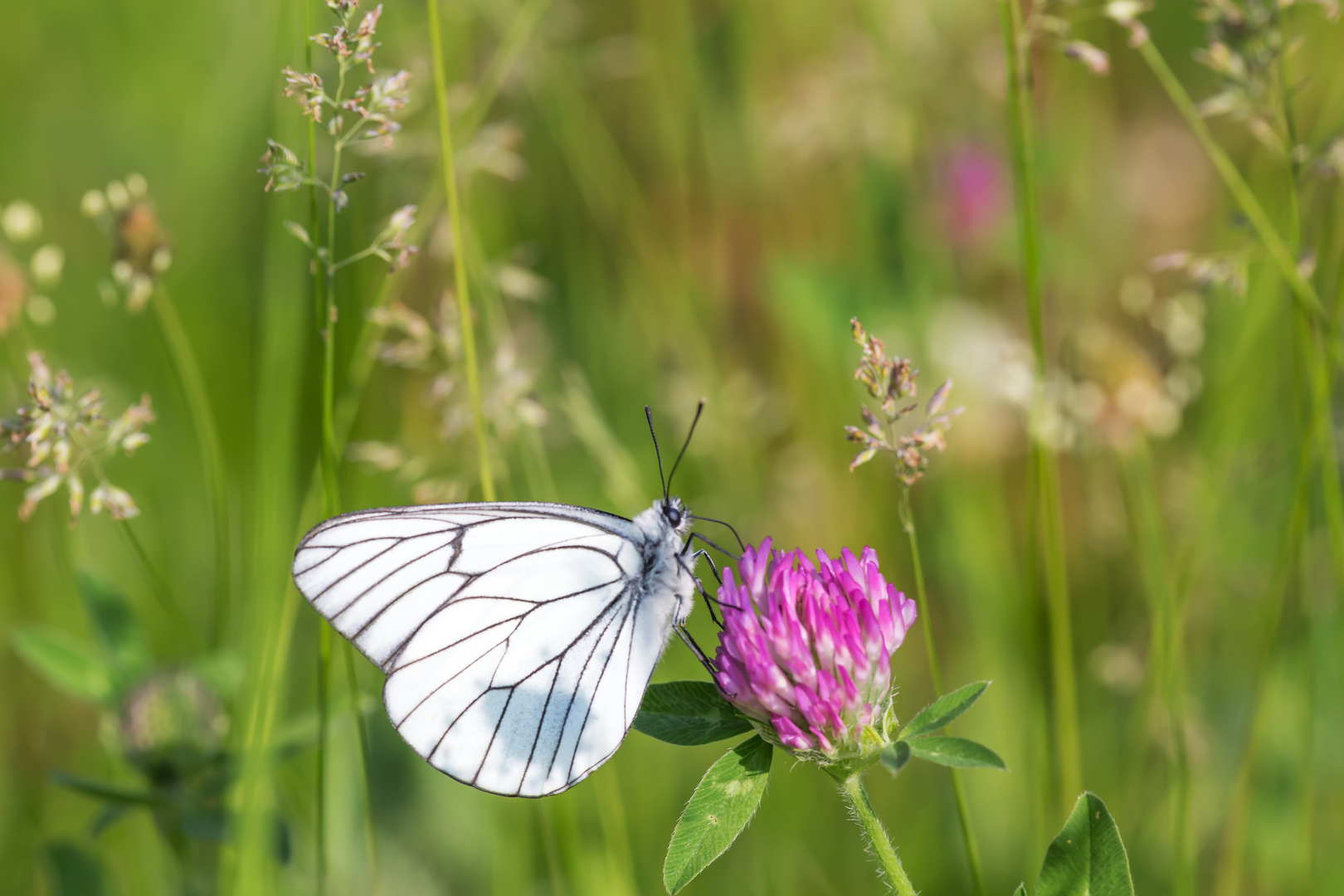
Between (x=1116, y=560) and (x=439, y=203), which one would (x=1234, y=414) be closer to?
(x=1116, y=560)

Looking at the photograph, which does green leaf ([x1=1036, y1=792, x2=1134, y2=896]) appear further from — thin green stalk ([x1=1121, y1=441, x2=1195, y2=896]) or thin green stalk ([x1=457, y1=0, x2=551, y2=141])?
thin green stalk ([x1=457, y1=0, x2=551, y2=141])

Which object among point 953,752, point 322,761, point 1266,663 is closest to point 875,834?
point 953,752

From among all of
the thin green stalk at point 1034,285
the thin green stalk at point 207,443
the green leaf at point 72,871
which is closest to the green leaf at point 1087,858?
the thin green stalk at point 1034,285

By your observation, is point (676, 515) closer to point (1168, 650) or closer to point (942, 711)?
point (942, 711)

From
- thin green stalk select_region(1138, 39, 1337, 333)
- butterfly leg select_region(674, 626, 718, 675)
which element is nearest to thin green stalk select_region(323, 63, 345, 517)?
butterfly leg select_region(674, 626, 718, 675)

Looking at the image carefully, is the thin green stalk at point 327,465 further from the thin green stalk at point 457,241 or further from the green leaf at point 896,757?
the green leaf at point 896,757

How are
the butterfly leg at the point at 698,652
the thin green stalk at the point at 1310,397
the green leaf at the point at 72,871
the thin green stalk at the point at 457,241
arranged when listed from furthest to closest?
the green leaf at the point at 72,871 → the thin green stalk at the point at 1310,397 → the thin green stalk at the point at 457,241 → the butterfly leg at the point at 698,652
